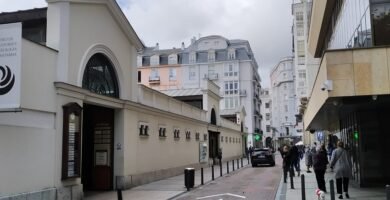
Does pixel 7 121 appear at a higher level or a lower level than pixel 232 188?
A: higher

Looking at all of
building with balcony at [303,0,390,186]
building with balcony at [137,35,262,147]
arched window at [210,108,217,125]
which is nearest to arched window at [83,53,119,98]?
building with balcony at [303,0,390,186]

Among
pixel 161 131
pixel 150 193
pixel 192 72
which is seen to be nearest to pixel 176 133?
pixel 161 131

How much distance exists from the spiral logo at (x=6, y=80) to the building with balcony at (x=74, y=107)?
24 mm

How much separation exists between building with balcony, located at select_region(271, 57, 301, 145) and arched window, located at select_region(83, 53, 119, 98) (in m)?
95.4

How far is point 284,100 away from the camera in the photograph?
120 meters

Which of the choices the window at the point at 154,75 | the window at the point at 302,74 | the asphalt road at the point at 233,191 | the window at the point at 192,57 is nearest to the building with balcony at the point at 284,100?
the window at the point at 192,57

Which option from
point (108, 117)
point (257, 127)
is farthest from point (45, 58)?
point (257, 127)

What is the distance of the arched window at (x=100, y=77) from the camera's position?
17.7 metres

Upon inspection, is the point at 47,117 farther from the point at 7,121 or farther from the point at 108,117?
the point at 108,117

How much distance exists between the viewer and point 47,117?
47.5ft

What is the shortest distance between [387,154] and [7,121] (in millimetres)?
13516

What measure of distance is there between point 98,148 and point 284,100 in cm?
10328

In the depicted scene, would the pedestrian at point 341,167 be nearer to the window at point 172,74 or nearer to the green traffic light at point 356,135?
the green traffic light at point 356,135

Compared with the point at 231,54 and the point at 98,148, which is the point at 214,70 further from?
the point at 98,148
